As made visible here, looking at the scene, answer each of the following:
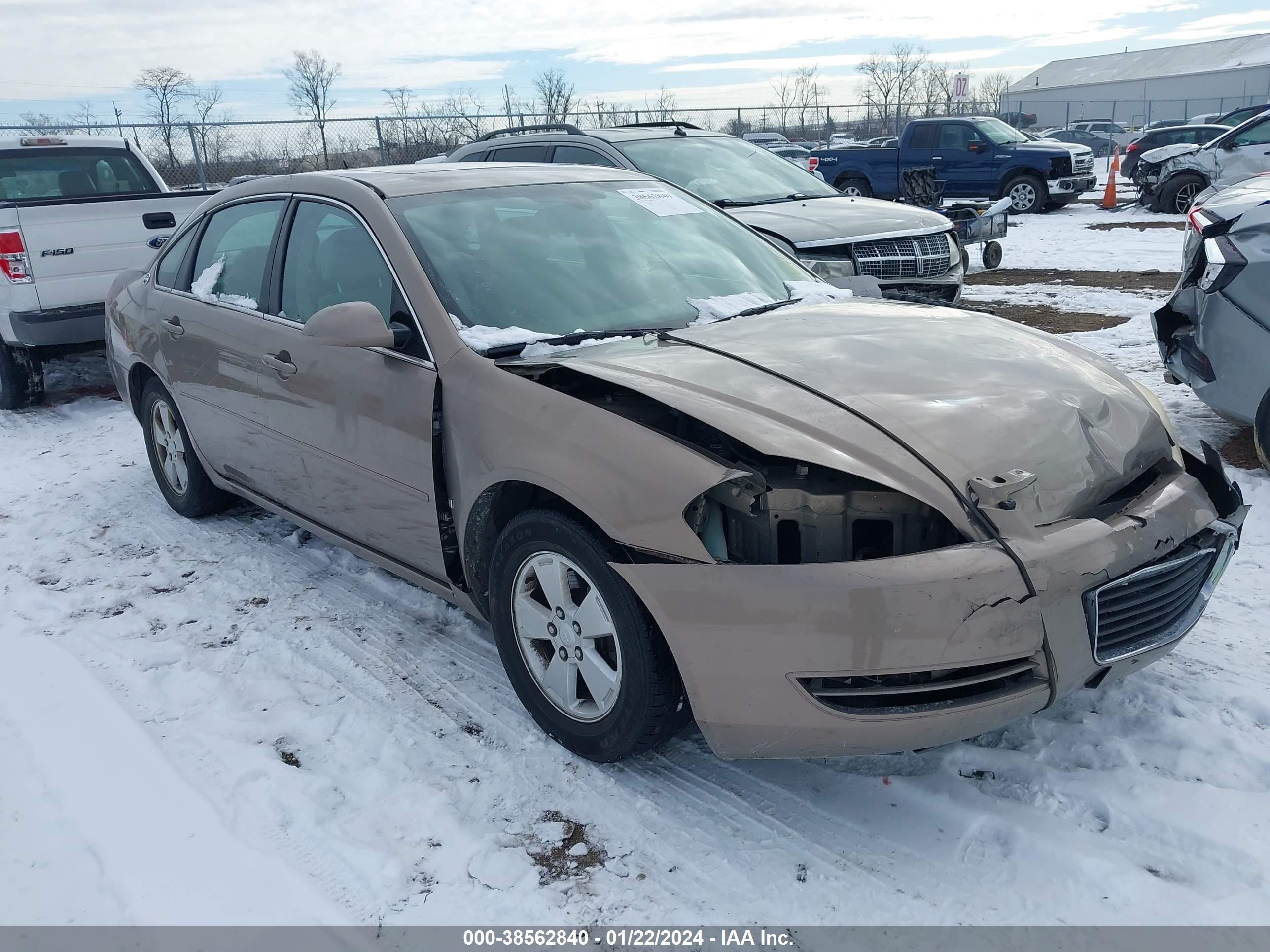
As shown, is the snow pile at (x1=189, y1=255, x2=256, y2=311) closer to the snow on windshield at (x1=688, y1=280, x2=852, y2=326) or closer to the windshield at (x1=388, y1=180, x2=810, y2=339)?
the windshield at (x1=388, y1=180, x2=810, y2=339)

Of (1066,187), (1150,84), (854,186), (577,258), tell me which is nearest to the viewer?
(577,258)

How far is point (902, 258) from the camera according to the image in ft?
25.5

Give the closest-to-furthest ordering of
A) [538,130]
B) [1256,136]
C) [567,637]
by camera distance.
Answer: [567,637] < [538,130] < [1256,136]

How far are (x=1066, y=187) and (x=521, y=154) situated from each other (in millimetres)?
13018

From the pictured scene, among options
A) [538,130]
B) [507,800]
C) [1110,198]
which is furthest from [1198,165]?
[507,800]

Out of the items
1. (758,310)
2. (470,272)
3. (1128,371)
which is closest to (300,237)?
(470,272)

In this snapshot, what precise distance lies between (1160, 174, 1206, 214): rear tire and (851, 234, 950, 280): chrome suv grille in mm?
10882

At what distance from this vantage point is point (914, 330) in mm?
3377

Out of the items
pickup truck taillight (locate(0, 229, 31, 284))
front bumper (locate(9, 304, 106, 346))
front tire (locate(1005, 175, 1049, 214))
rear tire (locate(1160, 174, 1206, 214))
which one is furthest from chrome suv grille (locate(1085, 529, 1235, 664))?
front tire (locate(1005, 175, 1049, 214))

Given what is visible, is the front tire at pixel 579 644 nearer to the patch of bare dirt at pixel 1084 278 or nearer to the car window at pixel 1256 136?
the patch of bare dirt at pixel 1084 278

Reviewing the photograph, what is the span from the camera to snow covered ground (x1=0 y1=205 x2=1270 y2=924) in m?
2.42

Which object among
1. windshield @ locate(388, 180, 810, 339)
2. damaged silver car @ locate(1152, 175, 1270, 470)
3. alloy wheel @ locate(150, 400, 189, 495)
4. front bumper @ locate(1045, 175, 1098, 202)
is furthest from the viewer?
front bumper @ locate(1045, 175, 1098, 202)

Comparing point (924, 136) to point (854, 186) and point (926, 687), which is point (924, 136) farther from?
point (926, 687)

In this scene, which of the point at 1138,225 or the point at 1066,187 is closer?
the point at 1138,225
